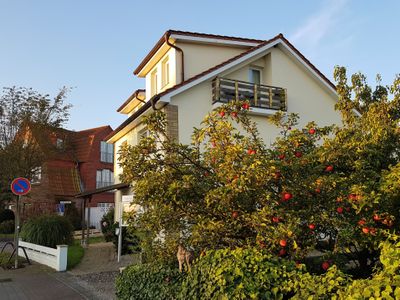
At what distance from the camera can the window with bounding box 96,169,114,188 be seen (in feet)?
134

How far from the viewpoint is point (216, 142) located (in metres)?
6.06

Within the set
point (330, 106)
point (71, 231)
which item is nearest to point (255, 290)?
point (71, 231)

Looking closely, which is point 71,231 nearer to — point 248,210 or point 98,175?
point 248,210

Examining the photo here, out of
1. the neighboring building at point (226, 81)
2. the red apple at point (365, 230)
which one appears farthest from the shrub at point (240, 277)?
the neighboring building at point (226, 81)

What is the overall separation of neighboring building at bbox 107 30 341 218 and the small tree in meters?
7.90

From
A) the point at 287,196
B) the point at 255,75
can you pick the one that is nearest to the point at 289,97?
the point at 255,75

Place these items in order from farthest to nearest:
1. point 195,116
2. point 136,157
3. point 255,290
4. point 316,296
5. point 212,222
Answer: point 195,116 < point 136,157 < point 212,222 < point 255,290 < point 316,296

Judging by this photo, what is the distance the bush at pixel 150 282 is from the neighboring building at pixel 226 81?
8095mm

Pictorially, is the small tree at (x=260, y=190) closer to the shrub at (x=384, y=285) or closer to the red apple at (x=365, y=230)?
the red apple at (x=365, y=230)

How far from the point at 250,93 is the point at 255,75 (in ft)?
5.86

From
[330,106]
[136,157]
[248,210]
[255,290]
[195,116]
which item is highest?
[330,106]

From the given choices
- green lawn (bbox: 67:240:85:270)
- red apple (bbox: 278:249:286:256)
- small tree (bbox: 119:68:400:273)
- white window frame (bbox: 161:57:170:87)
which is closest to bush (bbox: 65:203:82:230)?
green lawn (bbox: 67:240:85:270)

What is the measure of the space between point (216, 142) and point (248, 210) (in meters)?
1.20

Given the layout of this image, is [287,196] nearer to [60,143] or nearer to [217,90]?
[217,90]
